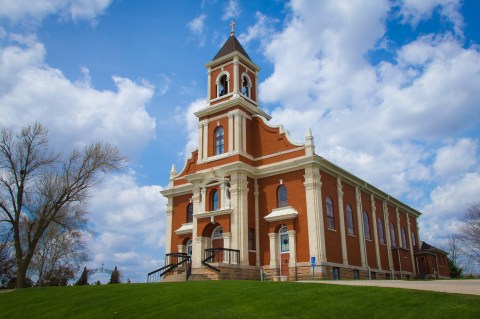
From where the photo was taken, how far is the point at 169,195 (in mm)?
35156

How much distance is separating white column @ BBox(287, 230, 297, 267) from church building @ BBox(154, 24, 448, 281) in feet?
0.20

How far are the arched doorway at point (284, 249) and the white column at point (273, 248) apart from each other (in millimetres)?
322

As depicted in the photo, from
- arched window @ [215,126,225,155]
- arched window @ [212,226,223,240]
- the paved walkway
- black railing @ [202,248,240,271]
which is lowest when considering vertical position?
the paved walkway

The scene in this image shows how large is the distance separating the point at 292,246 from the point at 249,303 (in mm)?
15036

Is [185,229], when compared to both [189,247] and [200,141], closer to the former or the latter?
[189,247]

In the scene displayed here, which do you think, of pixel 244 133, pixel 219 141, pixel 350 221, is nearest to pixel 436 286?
pixel 350 221

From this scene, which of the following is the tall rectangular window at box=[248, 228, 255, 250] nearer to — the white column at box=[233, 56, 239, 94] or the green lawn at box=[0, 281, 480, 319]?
the white column at box=[233, 56, 239, 94]

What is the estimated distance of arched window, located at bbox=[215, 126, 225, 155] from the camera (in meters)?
31.8

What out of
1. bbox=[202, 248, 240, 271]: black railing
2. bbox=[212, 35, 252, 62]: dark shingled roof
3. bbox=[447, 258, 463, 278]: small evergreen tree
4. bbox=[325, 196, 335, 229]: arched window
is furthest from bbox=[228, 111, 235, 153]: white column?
bbox=[447, 258, 463, 278]: small evergreen tree

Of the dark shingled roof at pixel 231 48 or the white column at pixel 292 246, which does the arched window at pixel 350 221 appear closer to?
the white column at pixel 292 246

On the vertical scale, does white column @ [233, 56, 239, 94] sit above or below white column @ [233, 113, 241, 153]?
above

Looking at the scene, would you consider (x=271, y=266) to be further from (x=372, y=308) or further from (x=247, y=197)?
(x=372, y=308)

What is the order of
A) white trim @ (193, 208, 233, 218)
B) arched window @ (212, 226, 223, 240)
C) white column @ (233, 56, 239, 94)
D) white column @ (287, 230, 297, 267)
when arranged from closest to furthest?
1. white column @ (287, 230, 297, 267)
2. white trim @ (193, 208, 233, 218)
3. arched window @ (212, 226, 223, 240)
4. white column @ (233, 56, 239, 94)

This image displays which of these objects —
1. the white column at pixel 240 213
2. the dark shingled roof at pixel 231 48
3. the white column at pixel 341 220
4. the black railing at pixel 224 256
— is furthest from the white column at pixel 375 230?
the dark shingled roof at pixel 231 48
